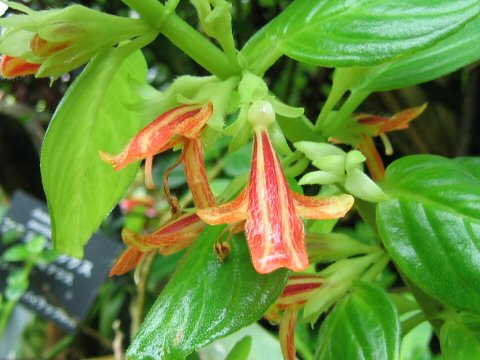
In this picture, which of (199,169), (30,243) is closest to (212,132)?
(199,169)

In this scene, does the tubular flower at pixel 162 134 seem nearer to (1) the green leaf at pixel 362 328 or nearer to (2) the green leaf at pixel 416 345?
(1) the green leaf at pixel 362 328

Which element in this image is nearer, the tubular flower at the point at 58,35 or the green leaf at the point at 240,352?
the tubular flower at the point at 58,35

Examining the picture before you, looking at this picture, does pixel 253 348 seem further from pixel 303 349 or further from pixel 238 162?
pixel 238 162

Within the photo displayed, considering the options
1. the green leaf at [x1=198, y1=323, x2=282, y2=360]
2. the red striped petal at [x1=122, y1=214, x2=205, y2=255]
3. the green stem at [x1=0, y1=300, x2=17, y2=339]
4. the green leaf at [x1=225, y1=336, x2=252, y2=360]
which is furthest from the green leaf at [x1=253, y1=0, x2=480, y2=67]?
the green stem at [x1=0, y1=300, x2=17, y2=339]

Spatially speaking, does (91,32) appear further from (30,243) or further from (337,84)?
(30,243)

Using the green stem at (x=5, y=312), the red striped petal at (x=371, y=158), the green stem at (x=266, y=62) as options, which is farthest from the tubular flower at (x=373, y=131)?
the green stem at (x=5, y=312)

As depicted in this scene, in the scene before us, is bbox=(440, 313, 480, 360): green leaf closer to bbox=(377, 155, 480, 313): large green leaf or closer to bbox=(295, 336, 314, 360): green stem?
bbox=(377, 155, 480, 313): large green leaf
